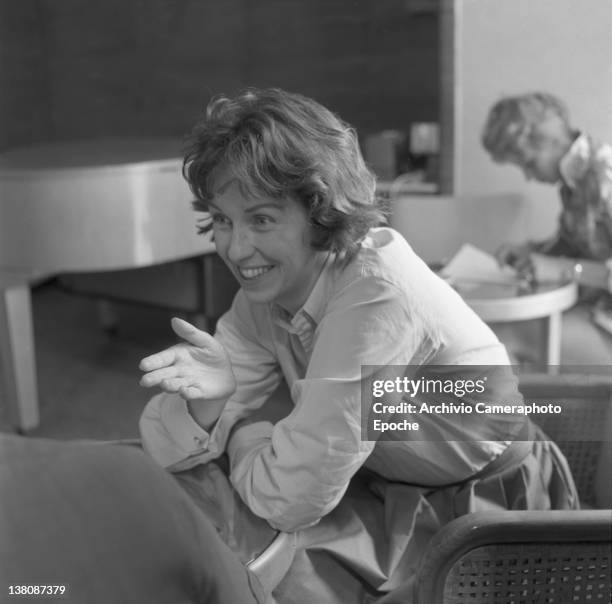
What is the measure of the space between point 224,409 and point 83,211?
49cm

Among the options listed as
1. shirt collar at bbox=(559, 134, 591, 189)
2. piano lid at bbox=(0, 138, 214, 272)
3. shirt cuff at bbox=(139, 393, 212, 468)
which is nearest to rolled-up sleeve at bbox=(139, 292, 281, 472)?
shirt cuff at bbox=(139, 393, 212, 468)

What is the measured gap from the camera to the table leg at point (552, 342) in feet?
2.51

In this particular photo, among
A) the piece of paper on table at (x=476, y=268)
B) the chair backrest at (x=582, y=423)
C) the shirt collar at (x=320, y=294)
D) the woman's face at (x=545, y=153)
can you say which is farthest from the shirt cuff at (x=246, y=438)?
the woman's face at (x=545, y=153)

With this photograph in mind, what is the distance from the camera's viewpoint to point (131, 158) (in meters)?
1.17

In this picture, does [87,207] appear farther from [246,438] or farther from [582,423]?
[582,423]

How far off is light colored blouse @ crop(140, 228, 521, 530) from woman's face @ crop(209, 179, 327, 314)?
0.08 ft

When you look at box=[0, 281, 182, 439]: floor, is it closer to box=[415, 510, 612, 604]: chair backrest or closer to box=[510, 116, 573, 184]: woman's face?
box=[415, 510, 612, 604]: chair backrest

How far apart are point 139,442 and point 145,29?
1.54 ft

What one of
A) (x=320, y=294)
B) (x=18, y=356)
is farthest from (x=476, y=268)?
(x=18, y=356)

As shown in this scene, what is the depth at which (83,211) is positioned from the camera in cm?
110

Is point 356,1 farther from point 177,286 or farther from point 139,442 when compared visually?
point 139,442

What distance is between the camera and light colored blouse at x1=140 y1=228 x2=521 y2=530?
2.06ft

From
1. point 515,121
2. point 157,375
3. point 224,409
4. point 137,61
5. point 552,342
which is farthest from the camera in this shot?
point 515,121
